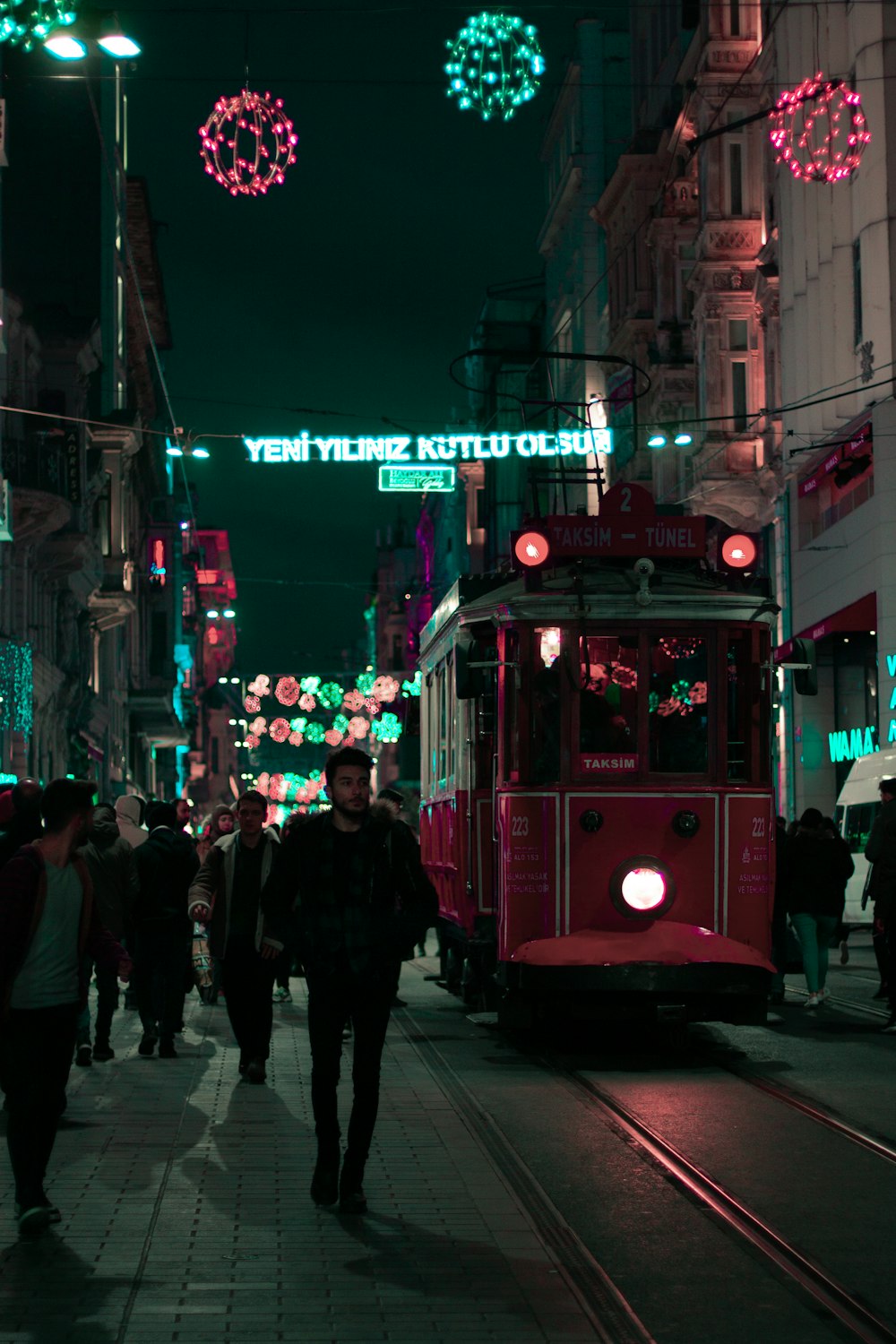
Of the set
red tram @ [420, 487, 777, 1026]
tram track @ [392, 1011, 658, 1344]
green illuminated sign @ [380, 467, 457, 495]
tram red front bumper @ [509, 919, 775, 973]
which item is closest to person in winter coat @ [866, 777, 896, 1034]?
red tram @ [420, 487, 777, 1026]

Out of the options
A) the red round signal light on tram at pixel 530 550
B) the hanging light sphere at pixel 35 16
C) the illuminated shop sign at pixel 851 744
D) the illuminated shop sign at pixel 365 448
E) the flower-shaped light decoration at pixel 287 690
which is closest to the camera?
the red round signal light on tram at pixel 530 550

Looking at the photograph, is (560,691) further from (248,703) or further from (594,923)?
(248,703)

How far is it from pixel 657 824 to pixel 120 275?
48.3 metres

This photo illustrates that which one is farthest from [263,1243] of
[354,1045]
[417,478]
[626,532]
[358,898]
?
[417,478]

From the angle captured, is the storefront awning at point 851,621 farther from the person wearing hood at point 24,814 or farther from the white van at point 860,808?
the person wearing hood at point 24,814

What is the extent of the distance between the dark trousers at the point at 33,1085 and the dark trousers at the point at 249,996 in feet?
16.0

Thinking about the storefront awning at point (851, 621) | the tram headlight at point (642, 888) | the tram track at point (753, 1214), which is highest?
the storefront awning at point (851, 621)

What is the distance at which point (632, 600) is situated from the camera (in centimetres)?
1380

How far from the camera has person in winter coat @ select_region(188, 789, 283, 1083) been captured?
12422mm

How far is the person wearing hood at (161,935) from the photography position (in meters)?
13.9

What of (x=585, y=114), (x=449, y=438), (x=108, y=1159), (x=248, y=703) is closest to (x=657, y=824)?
(x=108, y=1159)

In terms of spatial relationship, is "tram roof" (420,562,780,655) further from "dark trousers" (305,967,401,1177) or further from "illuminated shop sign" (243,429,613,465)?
"illuminated shop sign" (243,429,613,465)

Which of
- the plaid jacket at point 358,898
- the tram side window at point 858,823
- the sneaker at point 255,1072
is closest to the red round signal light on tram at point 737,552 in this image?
the sneaker at point 255,1072

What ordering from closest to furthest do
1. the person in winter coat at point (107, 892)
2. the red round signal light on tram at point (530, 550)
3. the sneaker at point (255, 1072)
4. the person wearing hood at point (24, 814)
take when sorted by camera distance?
the person wearing hood at point (24, 814), the sneaker at point (255, 1072), the person in winter coat at point (107, 892), the red round signal light on tram at point (530, 550)
